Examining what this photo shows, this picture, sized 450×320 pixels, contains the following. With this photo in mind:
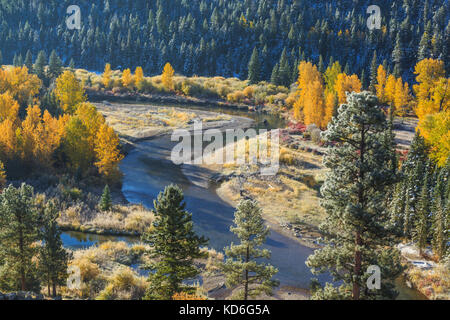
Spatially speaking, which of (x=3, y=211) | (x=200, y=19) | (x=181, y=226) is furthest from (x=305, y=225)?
(x=200, y=19)

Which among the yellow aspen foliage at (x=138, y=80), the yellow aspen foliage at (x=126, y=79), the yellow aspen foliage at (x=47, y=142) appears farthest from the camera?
the yellow aspen foliage at (x=126, y=79)

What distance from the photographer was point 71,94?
7775 cm

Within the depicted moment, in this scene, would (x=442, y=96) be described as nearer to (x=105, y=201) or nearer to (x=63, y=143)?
(x=105, y=201)

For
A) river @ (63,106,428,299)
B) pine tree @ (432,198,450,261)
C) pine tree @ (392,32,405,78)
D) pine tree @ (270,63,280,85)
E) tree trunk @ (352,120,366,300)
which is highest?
pine tree @ (392,32,405,78)

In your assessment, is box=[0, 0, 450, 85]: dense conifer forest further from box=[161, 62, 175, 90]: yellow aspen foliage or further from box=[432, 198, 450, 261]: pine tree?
box=[432, 198, 450, 261]: pine tree

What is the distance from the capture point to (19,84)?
7788 centimetres

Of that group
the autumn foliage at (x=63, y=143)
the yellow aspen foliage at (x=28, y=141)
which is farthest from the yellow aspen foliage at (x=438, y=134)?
the yellow aspen foliage at (x=28, y=141)

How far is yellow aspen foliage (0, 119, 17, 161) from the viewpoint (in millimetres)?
53188

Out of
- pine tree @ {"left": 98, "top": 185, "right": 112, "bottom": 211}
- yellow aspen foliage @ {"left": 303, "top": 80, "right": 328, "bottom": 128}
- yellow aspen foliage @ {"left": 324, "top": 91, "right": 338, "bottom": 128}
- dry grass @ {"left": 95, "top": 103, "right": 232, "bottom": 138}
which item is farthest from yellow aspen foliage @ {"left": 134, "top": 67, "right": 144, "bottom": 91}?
pine tree @ {"left": 98, "top": 185, "right": 112, "bottom": 211}

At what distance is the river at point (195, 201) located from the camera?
3612cm

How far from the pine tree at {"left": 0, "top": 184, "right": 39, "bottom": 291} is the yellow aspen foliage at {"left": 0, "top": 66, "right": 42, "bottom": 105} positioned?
5144cm

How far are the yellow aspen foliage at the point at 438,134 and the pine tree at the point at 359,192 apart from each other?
129ft

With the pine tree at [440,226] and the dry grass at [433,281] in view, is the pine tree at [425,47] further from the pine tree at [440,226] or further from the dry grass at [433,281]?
the dry grass at [433,281]
